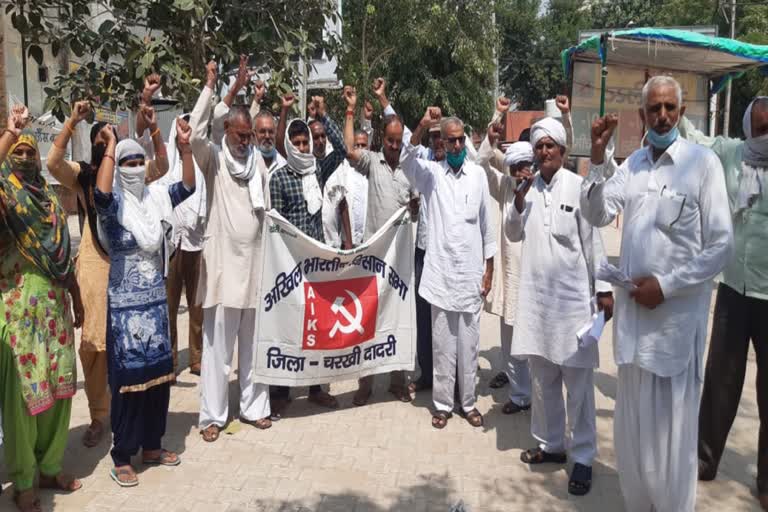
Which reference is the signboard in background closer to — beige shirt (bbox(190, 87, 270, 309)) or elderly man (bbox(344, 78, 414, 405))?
elderly man (bbox(344, 78, 414, 405))

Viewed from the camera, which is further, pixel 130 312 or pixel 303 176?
pixel 303 176

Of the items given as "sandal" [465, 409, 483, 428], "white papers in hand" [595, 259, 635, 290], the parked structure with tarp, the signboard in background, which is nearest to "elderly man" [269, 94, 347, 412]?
"sandal" [465, 409, 483, 428]

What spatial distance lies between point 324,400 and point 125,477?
175 cm

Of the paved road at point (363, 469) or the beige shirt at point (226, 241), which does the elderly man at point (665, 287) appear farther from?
the beige shirt at point (226, 241)

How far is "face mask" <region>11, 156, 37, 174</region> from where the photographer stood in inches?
141

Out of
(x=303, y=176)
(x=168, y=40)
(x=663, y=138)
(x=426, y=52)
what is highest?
(x=426, y=52)

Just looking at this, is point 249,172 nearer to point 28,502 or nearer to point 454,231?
point 454,231

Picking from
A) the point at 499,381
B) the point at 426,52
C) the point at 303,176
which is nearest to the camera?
the point at 303,176

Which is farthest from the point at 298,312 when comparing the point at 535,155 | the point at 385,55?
the point at 385,55

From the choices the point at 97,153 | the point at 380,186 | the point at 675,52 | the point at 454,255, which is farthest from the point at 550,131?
the point at 675,52

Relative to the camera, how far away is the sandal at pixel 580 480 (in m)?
4.04

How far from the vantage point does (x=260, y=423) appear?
5.01 m

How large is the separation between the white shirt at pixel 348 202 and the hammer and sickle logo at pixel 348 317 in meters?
0.65

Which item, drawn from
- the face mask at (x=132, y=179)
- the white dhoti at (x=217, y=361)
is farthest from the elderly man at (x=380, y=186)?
the face mask at (x=132, y=179)
